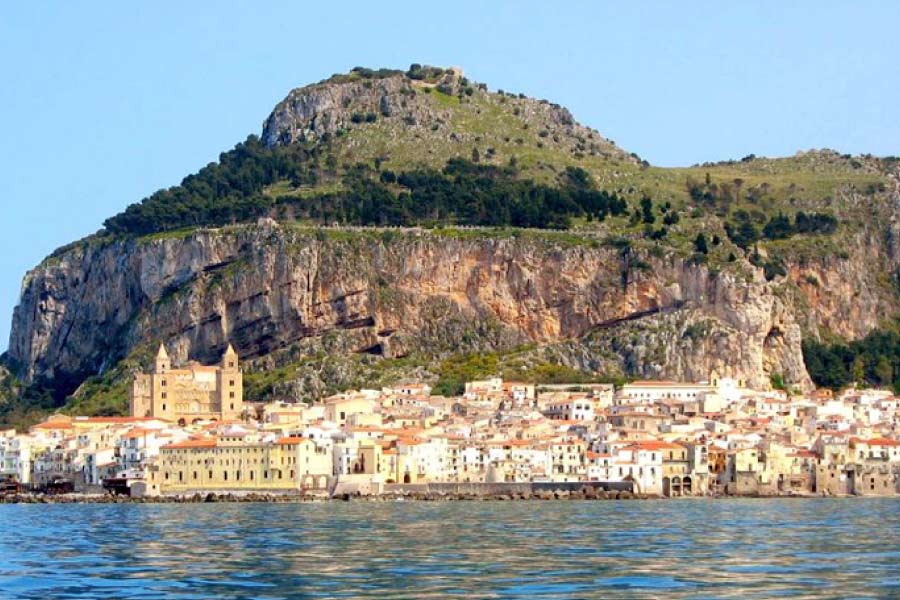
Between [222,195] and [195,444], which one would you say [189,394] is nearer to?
[195,444]

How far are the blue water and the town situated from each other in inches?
878

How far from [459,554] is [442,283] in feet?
349

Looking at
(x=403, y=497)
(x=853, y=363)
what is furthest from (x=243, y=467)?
(x=853, y=363)

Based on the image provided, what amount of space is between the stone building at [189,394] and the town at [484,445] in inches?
15.7

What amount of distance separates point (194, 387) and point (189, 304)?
1662 cm

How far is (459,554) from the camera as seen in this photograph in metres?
63.4

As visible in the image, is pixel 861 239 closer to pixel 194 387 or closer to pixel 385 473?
pixel 194 387

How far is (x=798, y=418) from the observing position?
14275 cm

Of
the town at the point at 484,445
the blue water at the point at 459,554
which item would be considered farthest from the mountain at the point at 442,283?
the blue water at the point at 459,554

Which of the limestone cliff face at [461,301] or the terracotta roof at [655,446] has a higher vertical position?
the limestone cliff face at [461,301]

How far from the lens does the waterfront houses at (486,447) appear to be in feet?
395

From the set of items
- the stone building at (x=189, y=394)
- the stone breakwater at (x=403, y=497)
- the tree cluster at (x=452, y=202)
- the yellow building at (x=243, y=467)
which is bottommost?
the stone breakwater at (x=403, y=497)

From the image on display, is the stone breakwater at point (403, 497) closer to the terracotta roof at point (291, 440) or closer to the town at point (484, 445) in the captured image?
the town at point (484, 445)

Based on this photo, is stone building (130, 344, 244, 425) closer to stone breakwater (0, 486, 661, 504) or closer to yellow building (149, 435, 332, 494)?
yellow building (149, 435, 332, 494)
